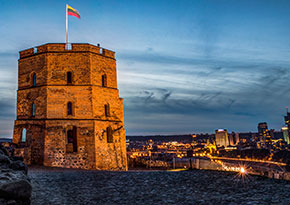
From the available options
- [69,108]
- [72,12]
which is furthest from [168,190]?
[72,12]

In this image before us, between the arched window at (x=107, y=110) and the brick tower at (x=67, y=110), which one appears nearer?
the brick tower at (x=67, y=110)

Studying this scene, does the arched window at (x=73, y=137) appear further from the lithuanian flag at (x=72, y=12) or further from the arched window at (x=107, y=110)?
the lithuanian flag at (x=72, y=12)

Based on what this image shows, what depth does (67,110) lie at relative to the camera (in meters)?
22.3

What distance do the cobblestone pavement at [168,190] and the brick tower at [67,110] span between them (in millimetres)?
10123

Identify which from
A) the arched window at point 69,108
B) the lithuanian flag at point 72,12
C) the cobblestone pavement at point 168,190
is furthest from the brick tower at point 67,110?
the cobblestone pavement at point 168,190

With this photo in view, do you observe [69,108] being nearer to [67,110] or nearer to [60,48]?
[67,110]

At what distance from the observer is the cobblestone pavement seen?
732 cm

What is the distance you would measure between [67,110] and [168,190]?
15.6 meters

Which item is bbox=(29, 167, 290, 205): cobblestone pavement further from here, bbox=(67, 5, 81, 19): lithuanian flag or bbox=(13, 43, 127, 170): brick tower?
bbox=(67, 5, 81, 19): lithuanian flag

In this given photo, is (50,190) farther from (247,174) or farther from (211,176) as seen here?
(247,174)

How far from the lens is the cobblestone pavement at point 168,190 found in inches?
288

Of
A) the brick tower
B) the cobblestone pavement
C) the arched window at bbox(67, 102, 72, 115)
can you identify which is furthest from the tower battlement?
the cobblestone pavement

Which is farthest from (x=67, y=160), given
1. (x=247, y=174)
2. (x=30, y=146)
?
(x=247, y=174)

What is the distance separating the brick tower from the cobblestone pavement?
10.1m
